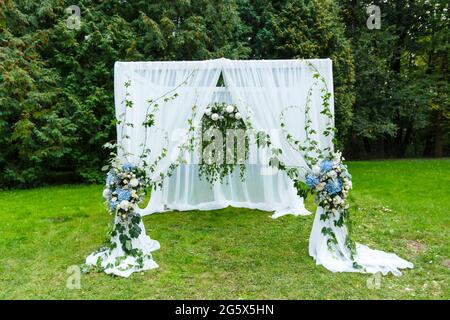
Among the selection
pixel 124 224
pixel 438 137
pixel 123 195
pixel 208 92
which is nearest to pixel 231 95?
pixel 208 92

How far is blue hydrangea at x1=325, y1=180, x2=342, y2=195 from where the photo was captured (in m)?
3.73

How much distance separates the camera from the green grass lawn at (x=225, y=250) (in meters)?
3.19

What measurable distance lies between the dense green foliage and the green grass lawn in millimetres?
1639

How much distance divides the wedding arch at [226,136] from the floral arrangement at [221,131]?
0.04 ft

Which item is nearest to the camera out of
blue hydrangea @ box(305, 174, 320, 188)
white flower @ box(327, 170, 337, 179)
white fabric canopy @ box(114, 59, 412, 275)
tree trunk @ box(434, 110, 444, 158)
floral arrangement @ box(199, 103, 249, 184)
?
white flower @ box(327, 170, 337, 179)

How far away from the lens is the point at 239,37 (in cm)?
1038

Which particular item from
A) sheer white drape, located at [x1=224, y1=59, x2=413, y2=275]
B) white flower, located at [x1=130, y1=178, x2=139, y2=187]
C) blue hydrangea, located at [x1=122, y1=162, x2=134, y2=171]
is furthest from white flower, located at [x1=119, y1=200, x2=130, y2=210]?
sheer white drape, located at [x1=224, y1=59, x2=413, y2=275]

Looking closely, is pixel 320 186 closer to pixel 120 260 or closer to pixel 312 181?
pixel 312 181

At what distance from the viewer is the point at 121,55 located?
9000 millimetres

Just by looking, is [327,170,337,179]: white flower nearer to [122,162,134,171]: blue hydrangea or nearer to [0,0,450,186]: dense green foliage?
[122,162,134,171]: blue hydrangea

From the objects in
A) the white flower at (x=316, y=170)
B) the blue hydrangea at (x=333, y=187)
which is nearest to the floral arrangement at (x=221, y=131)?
the white flower at (x=316, y=170)

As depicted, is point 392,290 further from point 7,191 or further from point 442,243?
point 7,191
